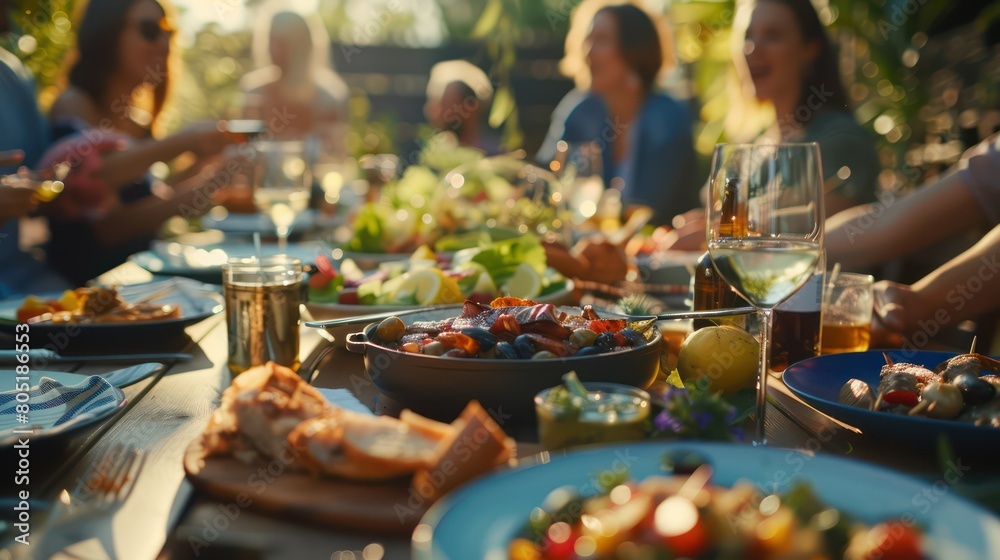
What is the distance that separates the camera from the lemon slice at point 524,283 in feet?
5.34

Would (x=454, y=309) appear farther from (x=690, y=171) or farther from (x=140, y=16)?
(x=690, y=171)


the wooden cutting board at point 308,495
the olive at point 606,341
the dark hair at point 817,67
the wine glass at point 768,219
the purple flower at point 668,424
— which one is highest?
the dark hair at point 817,67

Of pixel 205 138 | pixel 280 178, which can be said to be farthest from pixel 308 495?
pixel 205 138

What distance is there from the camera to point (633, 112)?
4.97 meters

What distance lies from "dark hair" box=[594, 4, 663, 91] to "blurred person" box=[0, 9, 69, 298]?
9.04 feet

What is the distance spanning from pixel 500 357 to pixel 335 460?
11.1 inches

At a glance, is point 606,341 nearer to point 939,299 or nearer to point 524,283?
point 524,283

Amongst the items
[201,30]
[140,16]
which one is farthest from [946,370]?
[201,30]

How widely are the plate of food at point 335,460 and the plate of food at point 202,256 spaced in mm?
934

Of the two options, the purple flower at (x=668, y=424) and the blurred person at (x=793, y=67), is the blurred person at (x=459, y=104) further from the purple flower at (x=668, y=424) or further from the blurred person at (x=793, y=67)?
the purple flower at (x=668, y=424)

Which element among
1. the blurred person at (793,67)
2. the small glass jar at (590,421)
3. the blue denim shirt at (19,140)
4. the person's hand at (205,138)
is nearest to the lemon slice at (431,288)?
the small glass jar at (590,421)

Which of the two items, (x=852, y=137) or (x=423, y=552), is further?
(x=852, y=137)

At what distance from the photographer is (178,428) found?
3.28 ft

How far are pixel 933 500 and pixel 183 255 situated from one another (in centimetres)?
188
